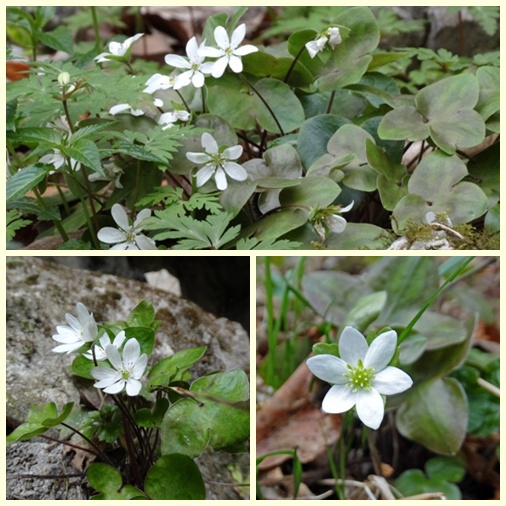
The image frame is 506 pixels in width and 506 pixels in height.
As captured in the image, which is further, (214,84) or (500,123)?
(214,84)

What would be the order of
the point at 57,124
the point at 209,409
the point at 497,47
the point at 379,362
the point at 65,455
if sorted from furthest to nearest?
the point at 497,47, the point at 57,124, the point at 65,455, the point at 209,409, the point at 379,362

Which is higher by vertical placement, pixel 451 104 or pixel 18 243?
pixel 451 104

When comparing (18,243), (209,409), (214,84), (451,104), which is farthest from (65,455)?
(451,104)

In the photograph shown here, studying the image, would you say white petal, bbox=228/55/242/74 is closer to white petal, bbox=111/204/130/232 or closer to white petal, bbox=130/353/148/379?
white petal, bbox=111/204/130/232

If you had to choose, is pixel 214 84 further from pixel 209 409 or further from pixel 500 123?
pixel 209 409

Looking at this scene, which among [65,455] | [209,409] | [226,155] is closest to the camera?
[209,409]

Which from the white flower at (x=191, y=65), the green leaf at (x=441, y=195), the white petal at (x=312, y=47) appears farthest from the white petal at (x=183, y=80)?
the green leaf at (x=441, y=195)

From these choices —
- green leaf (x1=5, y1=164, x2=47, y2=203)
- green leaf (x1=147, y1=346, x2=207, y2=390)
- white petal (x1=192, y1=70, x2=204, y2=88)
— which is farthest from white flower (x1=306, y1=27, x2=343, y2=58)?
green leaf (x1=147, y1=346, x2=207, y2=390)

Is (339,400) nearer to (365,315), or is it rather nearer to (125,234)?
(365,315)
